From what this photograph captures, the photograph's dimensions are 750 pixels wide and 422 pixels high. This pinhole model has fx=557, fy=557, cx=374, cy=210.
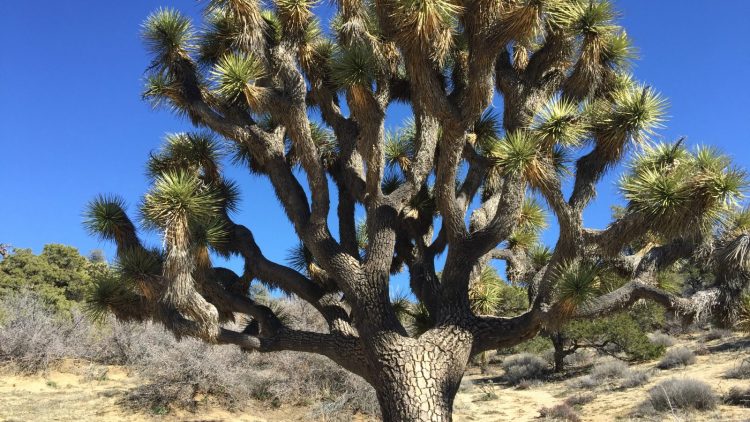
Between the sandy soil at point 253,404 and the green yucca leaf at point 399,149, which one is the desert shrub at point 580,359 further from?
the green yucca leaf at point 399,149

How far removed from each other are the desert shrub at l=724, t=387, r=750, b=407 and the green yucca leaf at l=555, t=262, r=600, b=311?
6.98 meters

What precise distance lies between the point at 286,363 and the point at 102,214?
8.32 meters

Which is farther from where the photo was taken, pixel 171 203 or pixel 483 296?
pixel 483 296

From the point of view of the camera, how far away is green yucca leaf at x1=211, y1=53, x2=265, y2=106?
639 cm

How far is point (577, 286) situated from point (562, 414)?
7489 millimetres

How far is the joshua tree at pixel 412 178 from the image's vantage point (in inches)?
227

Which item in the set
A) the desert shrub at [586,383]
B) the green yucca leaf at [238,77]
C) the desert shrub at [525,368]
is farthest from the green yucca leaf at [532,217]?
the desert shrub at [525,368]

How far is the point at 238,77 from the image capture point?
252 inches

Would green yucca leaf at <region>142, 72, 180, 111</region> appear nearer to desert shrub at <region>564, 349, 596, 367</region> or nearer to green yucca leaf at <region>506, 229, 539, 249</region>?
green yucca leaf at <region>506, 229, 539, 249</region>

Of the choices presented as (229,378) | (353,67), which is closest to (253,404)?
(229,378)

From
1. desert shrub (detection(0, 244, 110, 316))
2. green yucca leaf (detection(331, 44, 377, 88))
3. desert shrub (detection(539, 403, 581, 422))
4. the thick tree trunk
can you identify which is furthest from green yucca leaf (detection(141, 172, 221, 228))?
desert shrub (detection(0, 244, 110, 316))

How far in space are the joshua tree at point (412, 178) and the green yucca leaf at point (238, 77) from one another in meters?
0.03

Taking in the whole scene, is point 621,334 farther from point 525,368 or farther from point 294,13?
point 294,13

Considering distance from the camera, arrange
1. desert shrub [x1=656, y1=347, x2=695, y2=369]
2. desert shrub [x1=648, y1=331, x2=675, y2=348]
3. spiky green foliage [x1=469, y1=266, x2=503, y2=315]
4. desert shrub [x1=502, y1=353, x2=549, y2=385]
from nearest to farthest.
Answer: spiky green foliage [x1=469, y1=266, x2=503, y2=315]
desert shrub [x1=656, y1=347, x2=695, y2=369]
desert shrub [x1=502, y1=353, x2=549, y2=385]
desert shrub [x1=648, y1=331, x2=675, y2=348]
